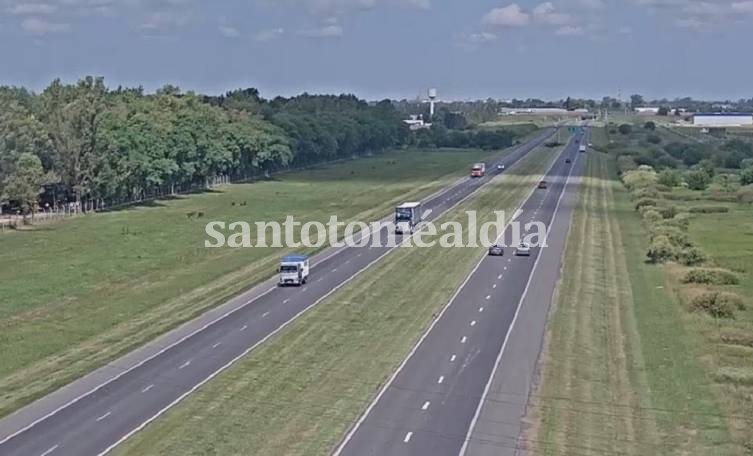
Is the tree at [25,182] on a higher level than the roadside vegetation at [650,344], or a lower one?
higher

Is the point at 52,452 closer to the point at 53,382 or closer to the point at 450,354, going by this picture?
the point at 53,382

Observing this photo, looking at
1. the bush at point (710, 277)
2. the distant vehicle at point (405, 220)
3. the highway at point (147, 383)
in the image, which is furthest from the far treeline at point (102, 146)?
the bush at point (710, 277)

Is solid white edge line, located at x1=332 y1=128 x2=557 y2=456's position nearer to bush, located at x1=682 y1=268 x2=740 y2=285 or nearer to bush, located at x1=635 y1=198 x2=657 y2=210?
bush, located at x1=682 y1=268 x2=740 y2=285

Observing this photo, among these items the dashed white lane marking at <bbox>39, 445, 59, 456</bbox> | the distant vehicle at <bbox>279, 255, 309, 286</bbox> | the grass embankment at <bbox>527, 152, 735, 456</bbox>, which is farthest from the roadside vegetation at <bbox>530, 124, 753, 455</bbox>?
the distant vehicle at <bbox>279, 255, 309, 286</bbox>

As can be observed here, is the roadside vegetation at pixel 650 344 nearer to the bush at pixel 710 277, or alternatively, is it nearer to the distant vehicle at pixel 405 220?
the bush at pixel 710 277

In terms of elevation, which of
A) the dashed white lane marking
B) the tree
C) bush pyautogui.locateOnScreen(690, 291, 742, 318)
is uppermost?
the tree

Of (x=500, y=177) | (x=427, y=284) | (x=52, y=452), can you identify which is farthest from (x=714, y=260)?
(x=500, y=177)

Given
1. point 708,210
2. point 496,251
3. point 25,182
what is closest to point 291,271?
point 496,251
